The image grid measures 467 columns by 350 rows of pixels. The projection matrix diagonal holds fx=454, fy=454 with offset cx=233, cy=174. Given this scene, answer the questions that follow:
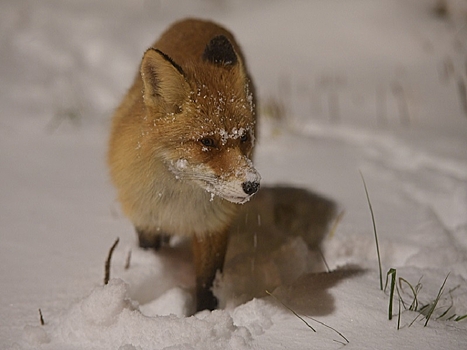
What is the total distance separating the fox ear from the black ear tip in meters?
0.39

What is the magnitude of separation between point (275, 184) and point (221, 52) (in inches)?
55.1

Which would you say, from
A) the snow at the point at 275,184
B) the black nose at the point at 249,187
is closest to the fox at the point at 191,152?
the black nose at the point at 249,187

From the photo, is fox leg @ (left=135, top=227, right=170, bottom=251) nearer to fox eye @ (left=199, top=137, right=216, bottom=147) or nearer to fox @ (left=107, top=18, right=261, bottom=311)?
fox @ (left=107, top=18, right=261, bottom=311)

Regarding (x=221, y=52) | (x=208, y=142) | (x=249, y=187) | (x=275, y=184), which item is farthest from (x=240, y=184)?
(x=275, y=184)

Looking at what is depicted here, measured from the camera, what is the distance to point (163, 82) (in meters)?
1.99

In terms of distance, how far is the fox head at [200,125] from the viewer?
1859 mm

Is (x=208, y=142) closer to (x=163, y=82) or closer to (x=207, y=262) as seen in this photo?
(x=163, y=82)

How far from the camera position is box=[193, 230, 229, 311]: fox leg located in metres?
2.24

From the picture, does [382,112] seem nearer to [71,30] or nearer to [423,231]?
[423,231]

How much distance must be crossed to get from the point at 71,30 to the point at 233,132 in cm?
518

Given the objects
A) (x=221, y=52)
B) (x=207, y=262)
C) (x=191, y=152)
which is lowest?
(x=207, y=262)

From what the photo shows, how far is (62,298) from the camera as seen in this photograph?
1995mm

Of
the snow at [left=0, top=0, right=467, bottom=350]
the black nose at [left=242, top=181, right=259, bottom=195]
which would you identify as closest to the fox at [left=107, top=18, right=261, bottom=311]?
the black nose at [left=242, top=181, right=259, bottom=195]

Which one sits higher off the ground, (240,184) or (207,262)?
(240,184)
